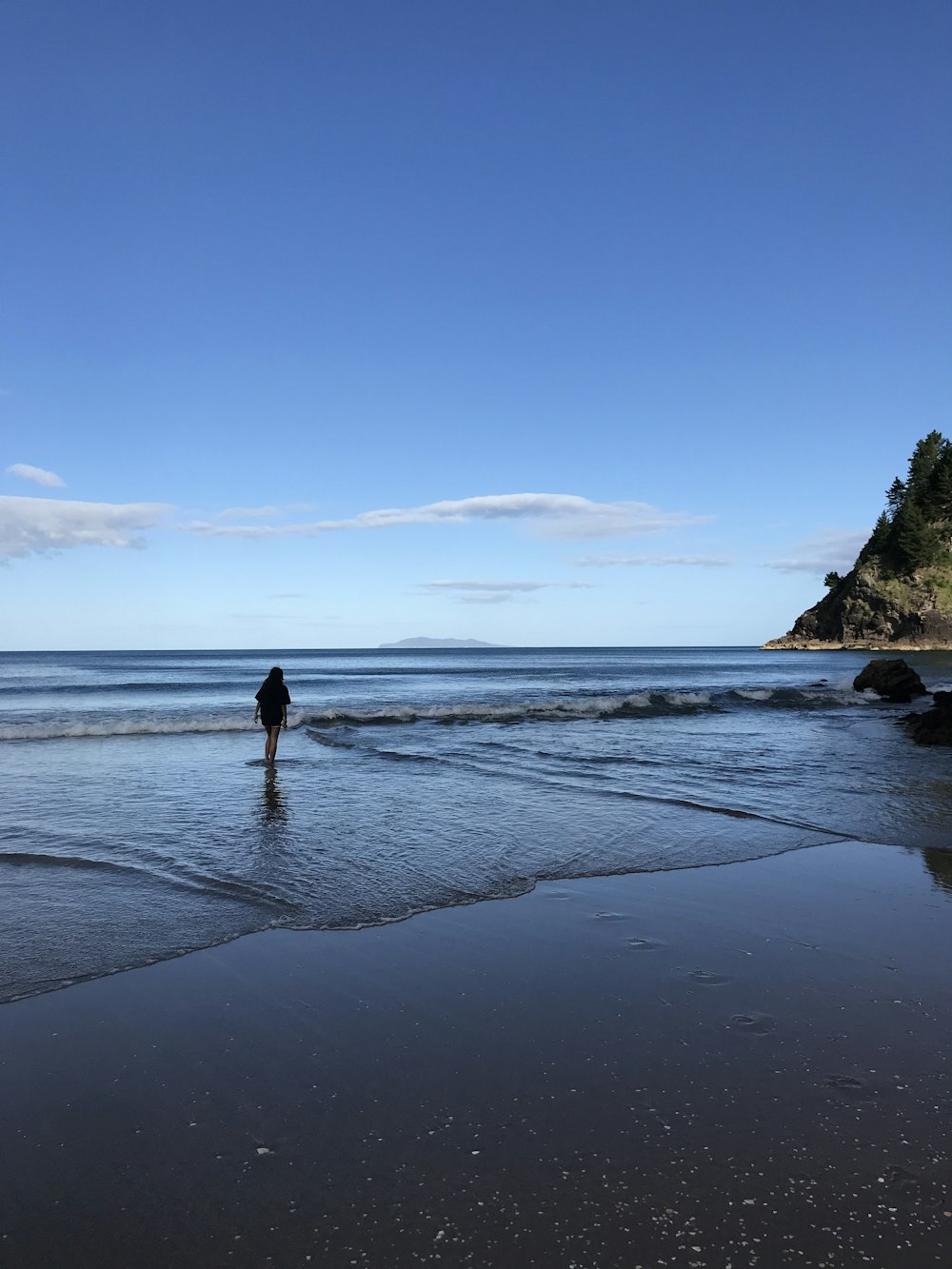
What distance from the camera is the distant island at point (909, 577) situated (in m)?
110

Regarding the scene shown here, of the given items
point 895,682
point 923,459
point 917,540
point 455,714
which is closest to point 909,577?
point 917,540

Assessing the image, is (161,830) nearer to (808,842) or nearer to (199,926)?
(199,926)

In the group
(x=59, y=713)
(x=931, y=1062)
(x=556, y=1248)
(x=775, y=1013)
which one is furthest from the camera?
(x=59, y=713)

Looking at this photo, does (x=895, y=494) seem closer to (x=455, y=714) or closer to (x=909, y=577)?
(x=909, y=577)

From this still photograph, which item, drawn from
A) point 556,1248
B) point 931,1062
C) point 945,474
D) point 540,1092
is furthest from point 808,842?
point 945,474

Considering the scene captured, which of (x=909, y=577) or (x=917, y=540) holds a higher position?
(x=917, y=540)

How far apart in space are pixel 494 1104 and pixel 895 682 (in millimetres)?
34766

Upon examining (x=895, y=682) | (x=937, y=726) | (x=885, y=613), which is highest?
(x=885, y=613)

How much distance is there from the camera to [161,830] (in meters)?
9.64

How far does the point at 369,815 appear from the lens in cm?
1059

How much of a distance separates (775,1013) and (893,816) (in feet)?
22.6

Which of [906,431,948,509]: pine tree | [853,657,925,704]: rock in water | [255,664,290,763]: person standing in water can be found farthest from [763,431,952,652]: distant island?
[255,664,290,763]: person standing in water

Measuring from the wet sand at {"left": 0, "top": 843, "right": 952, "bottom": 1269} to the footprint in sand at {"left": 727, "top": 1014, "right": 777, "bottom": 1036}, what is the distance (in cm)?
2

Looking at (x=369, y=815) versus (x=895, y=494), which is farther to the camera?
(x=895, y=494)
